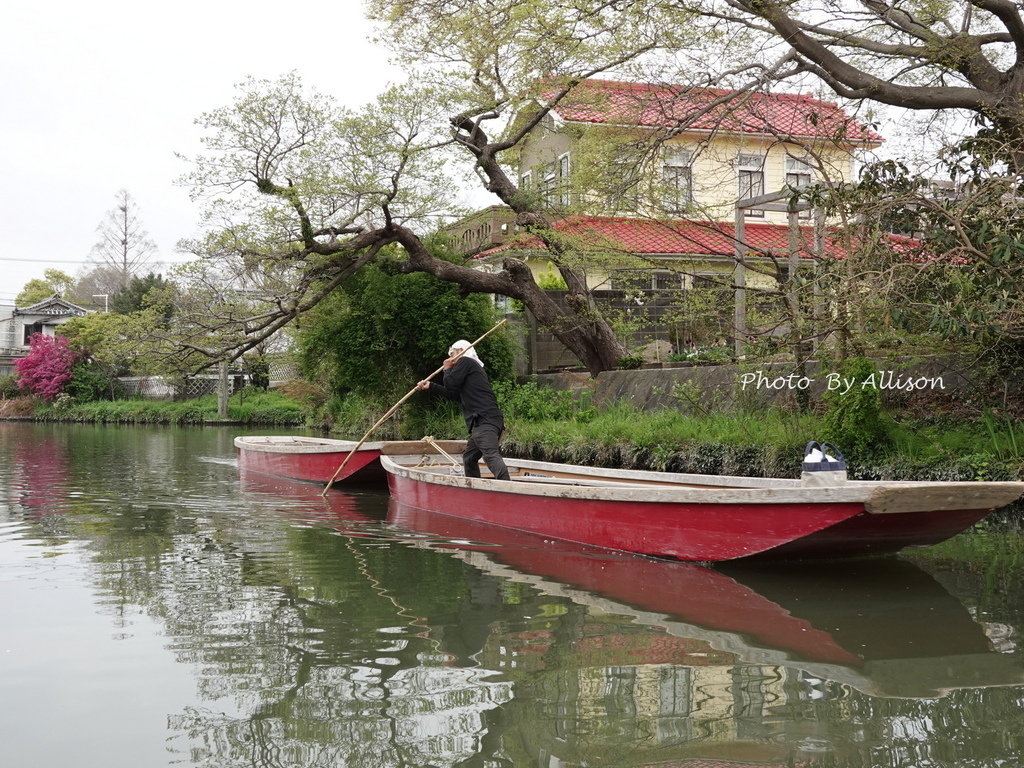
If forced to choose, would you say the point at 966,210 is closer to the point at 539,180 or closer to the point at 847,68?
the point at 847,68

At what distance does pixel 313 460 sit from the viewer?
43.4 ft

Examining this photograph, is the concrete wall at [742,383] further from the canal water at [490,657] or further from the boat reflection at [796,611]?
the boat reflection at [796,611]

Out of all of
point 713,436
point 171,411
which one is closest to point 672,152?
point 713,436

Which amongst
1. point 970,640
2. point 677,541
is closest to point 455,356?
point 677,541

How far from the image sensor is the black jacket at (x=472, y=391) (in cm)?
947

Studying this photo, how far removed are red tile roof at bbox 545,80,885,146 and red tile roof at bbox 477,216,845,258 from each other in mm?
1164

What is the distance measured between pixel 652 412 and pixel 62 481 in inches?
328

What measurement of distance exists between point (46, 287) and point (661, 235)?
58649mm

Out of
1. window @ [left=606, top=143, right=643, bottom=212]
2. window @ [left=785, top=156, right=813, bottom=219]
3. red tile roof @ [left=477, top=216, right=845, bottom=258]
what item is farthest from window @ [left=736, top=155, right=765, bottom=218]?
window @ [left=606, top=143, right=643, bottom=212]

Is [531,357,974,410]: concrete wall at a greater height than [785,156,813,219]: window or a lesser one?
lesser

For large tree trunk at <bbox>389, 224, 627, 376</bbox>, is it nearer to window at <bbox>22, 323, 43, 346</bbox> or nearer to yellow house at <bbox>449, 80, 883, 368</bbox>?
yellow house at <bbox>449, 80, 883, 368</bbox>

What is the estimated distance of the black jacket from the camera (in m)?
9.47

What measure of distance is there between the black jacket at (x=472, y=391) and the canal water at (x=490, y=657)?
1.47 m

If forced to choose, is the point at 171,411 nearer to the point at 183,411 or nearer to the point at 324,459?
the point at 183,411
